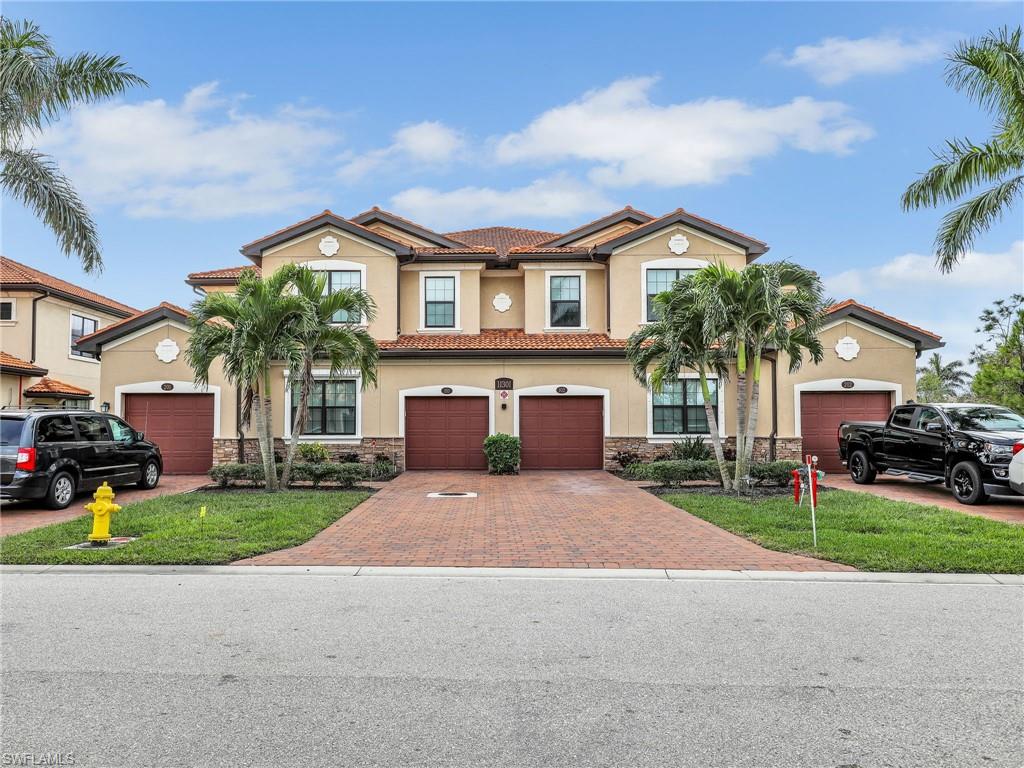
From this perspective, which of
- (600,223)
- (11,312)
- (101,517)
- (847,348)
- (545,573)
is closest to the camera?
(545,573)

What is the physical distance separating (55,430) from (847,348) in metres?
18.9

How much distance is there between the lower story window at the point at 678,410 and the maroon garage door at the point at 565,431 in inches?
63.1

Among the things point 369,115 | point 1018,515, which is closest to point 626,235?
point 369,115

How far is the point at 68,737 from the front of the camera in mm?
3783

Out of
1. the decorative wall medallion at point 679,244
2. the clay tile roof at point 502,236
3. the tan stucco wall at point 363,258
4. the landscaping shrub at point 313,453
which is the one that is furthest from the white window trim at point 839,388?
the landscaping shrub at point 313,453

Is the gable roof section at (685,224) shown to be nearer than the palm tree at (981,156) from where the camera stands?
No

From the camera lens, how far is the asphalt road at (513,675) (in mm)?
3688

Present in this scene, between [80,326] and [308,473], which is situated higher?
[80,326]

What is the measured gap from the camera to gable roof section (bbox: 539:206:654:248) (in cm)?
2310

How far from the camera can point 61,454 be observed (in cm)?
1279

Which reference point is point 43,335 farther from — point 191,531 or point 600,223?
point 191,531

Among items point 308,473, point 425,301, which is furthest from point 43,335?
point 308,473

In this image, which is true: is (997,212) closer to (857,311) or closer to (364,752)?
(857,311)

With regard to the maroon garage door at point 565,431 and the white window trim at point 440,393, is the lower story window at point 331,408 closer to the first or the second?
the white window trim at point 440,393
